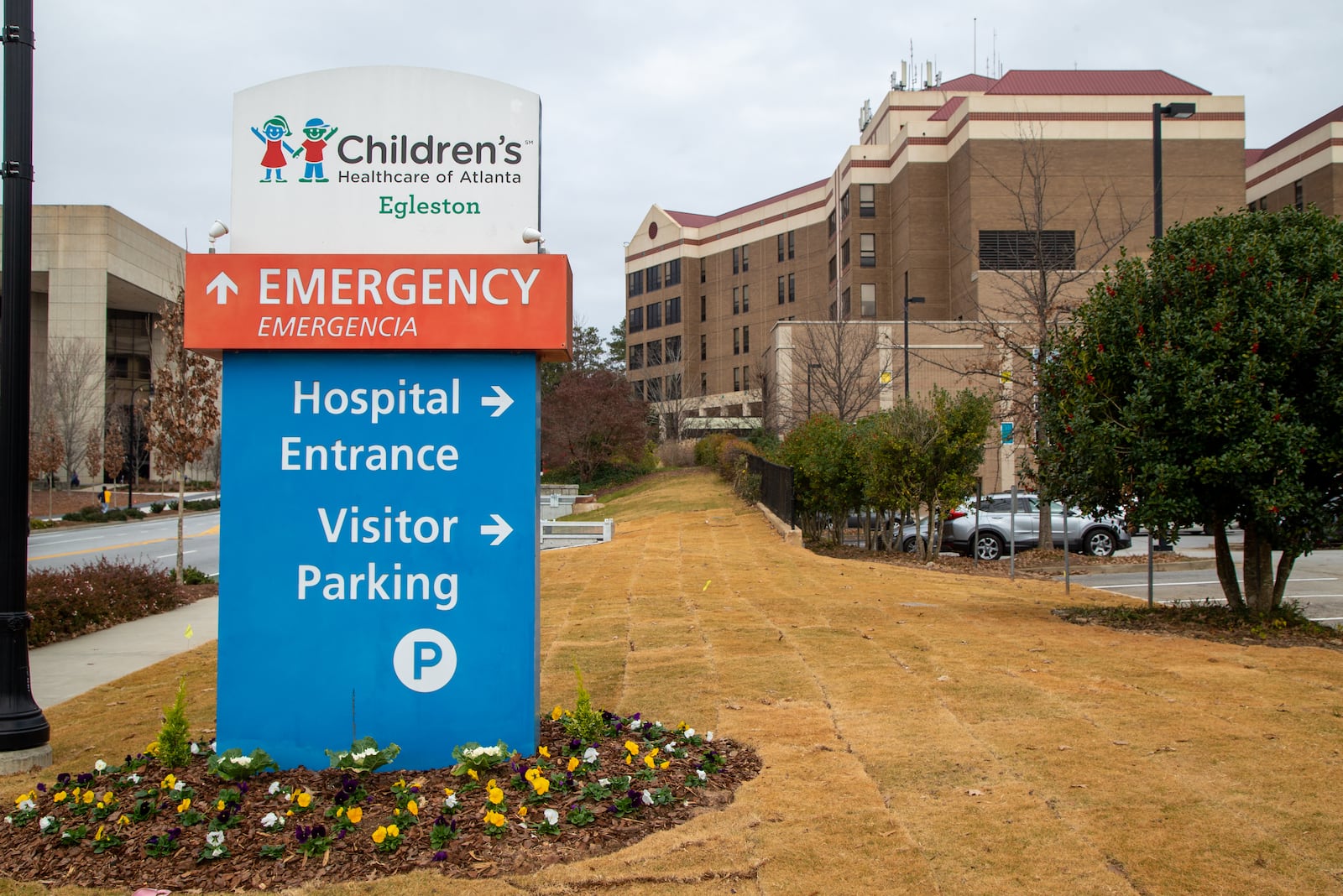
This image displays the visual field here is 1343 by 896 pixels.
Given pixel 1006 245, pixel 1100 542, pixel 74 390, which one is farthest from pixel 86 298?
pixel 1100 542

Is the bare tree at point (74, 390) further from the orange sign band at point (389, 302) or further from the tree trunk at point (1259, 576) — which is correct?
the tree trunk at point (1259, 576)

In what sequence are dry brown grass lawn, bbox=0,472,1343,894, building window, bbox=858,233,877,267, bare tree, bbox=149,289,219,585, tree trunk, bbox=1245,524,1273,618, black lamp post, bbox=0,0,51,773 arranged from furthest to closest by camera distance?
1. building window, bbox=858,233,877,267
2. bare tree, bbox=149,289,219,585
3. tree trunk, bbox=1245,524,1273,618
4. black lamp post, bbox=0,0,51,773
5. dry brown grass lawn, bbox=0,472,1343,894

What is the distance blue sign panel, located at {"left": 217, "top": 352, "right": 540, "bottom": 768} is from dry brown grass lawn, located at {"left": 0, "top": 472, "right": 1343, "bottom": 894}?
1.28 meters

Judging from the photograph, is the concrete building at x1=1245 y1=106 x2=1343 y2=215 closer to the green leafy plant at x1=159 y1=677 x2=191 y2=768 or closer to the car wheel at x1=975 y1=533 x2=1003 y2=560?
the car wheel at x1=975 y1=533 x2=1003 y2=560

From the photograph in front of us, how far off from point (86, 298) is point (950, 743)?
63.5 m

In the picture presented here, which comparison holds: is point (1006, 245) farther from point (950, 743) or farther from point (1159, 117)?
point (950, 743)

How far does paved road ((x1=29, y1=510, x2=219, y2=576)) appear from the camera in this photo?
22172 millimetres

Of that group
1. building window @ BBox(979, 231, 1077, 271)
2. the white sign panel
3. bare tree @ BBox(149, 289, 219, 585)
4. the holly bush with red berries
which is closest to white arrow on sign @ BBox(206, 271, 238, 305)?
the white sign panel

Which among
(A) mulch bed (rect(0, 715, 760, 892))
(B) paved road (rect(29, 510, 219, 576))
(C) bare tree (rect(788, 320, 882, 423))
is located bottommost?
(B) paved road (rect(29, 510, 219, 576))

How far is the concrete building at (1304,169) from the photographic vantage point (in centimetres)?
5841

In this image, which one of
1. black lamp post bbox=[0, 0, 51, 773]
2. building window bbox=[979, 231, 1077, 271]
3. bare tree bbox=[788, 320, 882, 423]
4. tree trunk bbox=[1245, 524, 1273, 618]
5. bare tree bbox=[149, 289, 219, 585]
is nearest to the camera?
black lamp post bbox=[0, 0, 51, 773]

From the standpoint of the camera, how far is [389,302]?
5.19m

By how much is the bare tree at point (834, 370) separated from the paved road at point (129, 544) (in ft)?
63.9

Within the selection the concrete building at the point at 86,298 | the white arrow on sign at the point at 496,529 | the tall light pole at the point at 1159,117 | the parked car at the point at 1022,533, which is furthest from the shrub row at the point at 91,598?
the concrete building at the point at 86,298
